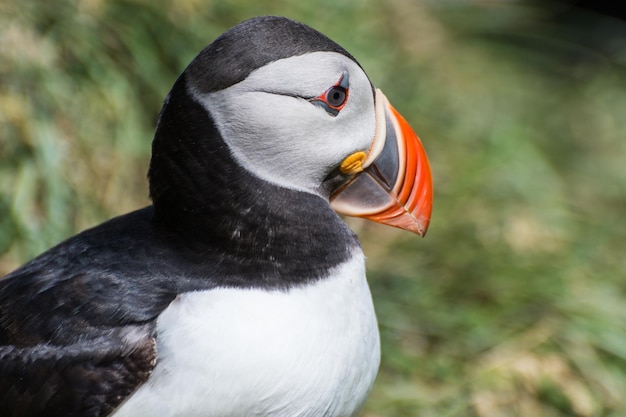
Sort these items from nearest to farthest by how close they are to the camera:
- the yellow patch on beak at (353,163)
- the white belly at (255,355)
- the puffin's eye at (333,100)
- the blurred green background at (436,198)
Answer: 1. the white belly at (255,355)
2. the puffin's eye at (333,100)
3. the yellow patch on beak at (353,163)
4. the blurred green background at (436,198)

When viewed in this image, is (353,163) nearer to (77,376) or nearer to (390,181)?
(390,181)

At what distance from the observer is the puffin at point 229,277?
2.40 metres

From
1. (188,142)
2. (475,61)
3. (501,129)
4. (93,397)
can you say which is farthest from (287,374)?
(475,61)

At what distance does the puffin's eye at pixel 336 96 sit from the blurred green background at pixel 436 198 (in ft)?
5.93

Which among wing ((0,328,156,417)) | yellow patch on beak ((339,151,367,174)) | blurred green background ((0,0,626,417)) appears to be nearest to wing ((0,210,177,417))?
wing ((0,328,156,417))

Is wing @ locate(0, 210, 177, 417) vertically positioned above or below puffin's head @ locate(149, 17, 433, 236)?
below

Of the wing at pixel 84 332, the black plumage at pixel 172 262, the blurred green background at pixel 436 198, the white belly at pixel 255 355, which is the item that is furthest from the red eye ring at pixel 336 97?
the blurred green background at pixel 436 198

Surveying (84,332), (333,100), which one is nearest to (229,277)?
(84,332)

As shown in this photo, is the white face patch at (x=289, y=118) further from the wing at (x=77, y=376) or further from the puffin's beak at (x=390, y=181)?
the wing at (x=77, y=376)

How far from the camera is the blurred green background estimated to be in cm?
409

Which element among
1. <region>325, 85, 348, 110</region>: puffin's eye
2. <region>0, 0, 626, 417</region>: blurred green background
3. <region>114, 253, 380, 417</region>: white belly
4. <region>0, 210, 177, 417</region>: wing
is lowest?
<region>0, 0, 626, 417</region>: blurred green background

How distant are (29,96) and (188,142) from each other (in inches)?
85.7

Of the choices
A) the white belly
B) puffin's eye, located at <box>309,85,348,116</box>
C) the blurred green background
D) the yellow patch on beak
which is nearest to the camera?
the white belly

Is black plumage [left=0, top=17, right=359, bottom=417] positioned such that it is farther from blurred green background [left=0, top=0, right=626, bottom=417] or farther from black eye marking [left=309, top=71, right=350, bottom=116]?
blurred green background [left=0, top=0, right=626, bottom=417]
